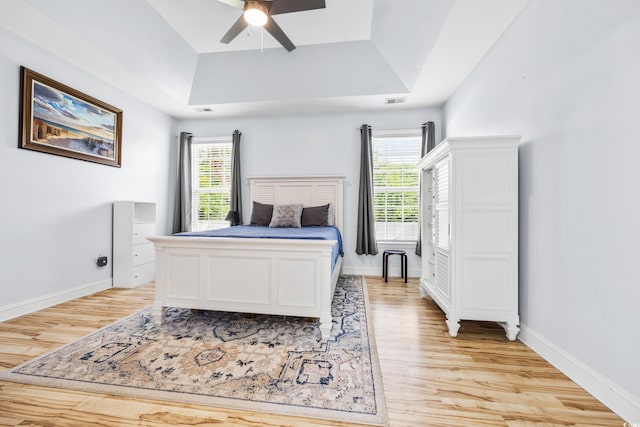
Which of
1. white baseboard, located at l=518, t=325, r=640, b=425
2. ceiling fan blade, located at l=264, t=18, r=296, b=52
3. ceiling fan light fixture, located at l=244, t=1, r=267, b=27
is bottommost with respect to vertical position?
white baseboard, located at l=518, t=325, r=640, b=425

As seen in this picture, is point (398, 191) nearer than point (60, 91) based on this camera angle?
No

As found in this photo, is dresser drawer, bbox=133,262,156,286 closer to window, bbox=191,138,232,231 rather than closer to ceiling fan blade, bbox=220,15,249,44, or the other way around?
A: window, bbox=191,138,232,231

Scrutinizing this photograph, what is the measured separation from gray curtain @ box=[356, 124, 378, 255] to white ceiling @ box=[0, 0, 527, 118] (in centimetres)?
64

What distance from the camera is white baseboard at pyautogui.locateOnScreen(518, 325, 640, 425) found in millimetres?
1244

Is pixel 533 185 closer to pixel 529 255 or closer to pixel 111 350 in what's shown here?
pixel 529 255

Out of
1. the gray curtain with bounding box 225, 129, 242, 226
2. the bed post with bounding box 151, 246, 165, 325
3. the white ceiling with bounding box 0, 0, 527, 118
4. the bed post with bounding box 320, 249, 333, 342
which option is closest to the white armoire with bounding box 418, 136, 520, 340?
the bed post with bounding box 320, 249, 333, 342

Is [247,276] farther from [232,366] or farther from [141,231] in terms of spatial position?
[141,231]

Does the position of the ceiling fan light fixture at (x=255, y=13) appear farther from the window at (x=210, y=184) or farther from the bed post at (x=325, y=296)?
the window at (x=210, y=184)

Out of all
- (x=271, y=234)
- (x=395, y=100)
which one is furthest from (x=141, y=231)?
(x=395, y=100)

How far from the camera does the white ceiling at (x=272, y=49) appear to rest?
2297mm

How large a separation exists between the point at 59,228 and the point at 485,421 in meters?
3.92

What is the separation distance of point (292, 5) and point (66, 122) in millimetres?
2668

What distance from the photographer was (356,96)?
3.52 meters

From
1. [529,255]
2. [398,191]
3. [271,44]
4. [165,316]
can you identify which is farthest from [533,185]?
[165,316]
